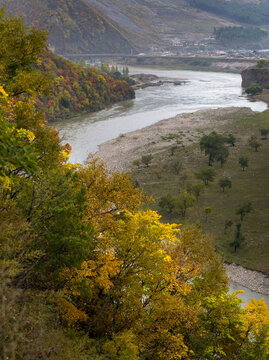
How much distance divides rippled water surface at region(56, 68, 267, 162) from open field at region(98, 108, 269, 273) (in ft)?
14.7

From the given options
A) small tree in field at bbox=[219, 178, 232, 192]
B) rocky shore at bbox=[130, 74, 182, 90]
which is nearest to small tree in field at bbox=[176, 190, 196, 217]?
small tree in field at bbox=[219, 178, 232, 192]

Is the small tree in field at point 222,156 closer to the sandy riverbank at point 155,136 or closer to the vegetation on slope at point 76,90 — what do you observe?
the sandy riverbank at point 155,136

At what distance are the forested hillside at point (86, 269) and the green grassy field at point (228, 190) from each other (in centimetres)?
1501

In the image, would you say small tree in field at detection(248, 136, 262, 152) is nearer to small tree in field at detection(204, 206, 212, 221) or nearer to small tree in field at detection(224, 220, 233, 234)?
small tree in field at detection(204, 206, 212, 221)

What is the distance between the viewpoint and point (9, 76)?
1396 cm

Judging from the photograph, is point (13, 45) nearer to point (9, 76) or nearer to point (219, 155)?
point (9, 76)

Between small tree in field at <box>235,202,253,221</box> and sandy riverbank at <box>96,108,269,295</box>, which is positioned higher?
small tree in field at <box>235,202,253,221</box>

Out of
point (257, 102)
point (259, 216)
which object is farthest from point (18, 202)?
point (257, 102)

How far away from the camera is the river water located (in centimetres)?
7375

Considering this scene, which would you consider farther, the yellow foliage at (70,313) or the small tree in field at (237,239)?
the small tree in field at (237,239)

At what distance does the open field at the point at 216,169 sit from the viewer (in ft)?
113

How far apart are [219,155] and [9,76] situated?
41.9m

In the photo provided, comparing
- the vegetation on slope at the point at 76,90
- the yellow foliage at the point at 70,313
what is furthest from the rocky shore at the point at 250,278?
the vegetation on slope at the point at 76,90

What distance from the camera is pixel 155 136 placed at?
70.9 metres
